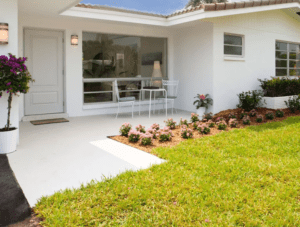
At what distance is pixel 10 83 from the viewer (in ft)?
14.9

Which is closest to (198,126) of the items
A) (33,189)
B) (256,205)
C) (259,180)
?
(259,180)

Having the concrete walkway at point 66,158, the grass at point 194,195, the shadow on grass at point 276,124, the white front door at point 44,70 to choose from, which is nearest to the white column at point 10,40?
the concrete walkway at point 66,158

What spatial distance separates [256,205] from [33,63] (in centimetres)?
670

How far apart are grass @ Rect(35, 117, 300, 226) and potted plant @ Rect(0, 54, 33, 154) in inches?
81.6

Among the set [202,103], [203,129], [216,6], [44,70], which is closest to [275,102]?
[202,103]

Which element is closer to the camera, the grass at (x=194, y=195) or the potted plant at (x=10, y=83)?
the grass at (x=194, y=195)

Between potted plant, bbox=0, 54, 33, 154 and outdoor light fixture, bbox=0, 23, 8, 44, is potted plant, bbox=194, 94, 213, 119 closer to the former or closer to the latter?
potted plant, bbox=0, 54, 33, 154

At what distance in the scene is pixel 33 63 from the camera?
7.58 m

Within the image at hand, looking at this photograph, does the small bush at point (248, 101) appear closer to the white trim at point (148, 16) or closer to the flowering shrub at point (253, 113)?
the flowering shrub at point (253, 113)

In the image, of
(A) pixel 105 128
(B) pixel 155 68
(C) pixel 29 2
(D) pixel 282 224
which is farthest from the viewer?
(B) pixel 155 68

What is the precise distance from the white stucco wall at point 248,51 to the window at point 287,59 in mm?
346

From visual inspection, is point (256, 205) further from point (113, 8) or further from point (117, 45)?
point (117, 45)

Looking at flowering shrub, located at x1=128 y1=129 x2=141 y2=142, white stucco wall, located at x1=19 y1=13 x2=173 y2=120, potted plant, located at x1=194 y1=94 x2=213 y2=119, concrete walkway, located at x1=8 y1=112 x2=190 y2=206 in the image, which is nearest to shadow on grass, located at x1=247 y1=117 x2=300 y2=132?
potted plant, located at x1=194 y1=94 x2=213 y2=119

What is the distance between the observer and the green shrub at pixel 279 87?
30.3 feet
